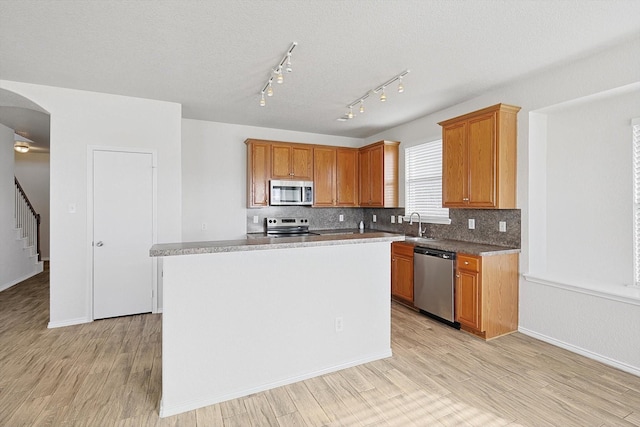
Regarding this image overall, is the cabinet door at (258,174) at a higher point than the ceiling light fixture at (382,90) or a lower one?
lower

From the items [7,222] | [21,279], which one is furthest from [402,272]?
[21,279]

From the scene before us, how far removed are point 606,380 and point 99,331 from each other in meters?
4.92

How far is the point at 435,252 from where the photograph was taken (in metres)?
3.85

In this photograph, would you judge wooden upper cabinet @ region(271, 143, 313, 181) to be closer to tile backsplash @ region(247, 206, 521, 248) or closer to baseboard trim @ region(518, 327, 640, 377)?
tile backsplash @ region(247, 206, 521, 248)

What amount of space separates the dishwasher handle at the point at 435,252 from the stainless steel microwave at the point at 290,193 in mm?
2129

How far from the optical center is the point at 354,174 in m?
5.97

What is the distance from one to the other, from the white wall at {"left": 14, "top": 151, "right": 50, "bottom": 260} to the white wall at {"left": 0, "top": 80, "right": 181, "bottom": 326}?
226 inches

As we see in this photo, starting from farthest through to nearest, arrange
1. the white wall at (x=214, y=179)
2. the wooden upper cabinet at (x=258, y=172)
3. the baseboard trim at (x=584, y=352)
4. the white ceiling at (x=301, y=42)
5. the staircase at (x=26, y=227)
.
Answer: the staircase at (x=26, y=227)
the wooden upper cabinet at (x=258, y=172)
the white wall at (x=214, y=179)
the baseboard trim at (x=584, y=352)
the white ceiling at (x=301, y=42)

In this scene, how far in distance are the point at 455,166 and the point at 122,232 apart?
14.0ft

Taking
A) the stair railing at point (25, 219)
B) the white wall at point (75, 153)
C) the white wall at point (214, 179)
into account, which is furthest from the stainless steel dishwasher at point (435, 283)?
the stair railing at point (25, 219)

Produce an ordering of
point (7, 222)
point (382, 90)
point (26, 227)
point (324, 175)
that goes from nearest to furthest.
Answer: point (382, 90)
point (7, 222)
point (324, 175)
point (26, 227)

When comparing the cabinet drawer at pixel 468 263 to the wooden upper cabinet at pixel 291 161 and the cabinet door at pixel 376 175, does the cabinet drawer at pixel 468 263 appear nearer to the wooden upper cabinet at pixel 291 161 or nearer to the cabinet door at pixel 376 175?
the cabinet door at pixel 376 175

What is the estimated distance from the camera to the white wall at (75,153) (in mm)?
3637

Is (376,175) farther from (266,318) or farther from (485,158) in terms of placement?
(266,318)
